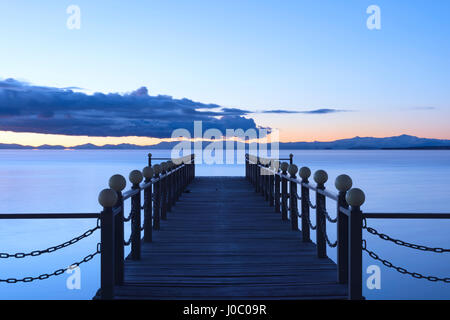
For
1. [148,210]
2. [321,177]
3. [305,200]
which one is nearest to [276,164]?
[305,200]

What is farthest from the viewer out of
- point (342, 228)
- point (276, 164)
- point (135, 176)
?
point (276, 164)

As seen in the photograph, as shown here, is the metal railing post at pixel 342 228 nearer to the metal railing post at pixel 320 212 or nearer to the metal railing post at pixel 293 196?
the metal railing post at pixel 320 212

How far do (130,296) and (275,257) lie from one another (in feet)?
7.18

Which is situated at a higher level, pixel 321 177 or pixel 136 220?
pixel 321 177

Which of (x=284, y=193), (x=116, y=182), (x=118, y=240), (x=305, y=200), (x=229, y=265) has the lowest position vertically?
(x=229, y=265)

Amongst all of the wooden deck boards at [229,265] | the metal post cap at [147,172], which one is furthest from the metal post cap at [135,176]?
the wooden deck boards at [229,265]

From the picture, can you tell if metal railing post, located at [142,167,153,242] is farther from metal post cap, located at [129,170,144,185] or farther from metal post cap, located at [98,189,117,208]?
metal post cap, located at [98,189,117,208]

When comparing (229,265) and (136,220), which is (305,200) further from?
(136,220)

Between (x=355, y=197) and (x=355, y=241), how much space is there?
1.34 ft

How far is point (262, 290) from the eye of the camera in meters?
4.30

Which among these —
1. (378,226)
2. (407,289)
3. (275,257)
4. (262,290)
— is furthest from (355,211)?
(378,226)

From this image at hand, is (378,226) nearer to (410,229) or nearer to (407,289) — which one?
(410,229)

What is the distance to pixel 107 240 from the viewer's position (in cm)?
382
